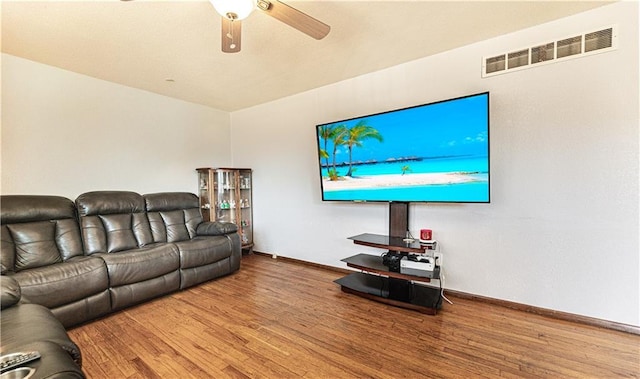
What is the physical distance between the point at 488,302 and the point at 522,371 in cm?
101

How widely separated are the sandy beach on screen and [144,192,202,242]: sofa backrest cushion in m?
1.92

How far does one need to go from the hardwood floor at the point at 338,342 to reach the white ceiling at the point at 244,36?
8.08 feet

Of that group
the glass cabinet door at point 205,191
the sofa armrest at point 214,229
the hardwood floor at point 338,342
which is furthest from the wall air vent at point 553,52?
the glass cabinet door at point 205,191

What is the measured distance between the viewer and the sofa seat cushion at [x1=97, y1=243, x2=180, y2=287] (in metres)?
2.56

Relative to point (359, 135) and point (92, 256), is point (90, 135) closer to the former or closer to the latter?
point (92, 256)

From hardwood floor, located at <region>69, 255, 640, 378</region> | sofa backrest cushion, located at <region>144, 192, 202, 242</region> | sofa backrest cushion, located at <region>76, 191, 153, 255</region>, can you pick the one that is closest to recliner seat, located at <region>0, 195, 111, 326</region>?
sofa backrest cushion, located at <region>76, 191, 153, 255</region>

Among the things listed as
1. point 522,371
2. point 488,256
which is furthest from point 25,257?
point 488,256

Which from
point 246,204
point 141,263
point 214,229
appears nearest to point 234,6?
point 141,263

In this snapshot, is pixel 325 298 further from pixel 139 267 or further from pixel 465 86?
pixel 465 86

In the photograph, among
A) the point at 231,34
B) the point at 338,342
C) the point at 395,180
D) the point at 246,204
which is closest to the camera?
the point at 231,34

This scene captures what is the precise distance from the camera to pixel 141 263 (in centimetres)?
272

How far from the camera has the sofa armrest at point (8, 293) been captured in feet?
5.25

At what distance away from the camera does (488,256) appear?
2676mm

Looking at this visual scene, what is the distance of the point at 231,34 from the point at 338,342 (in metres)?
2.31
